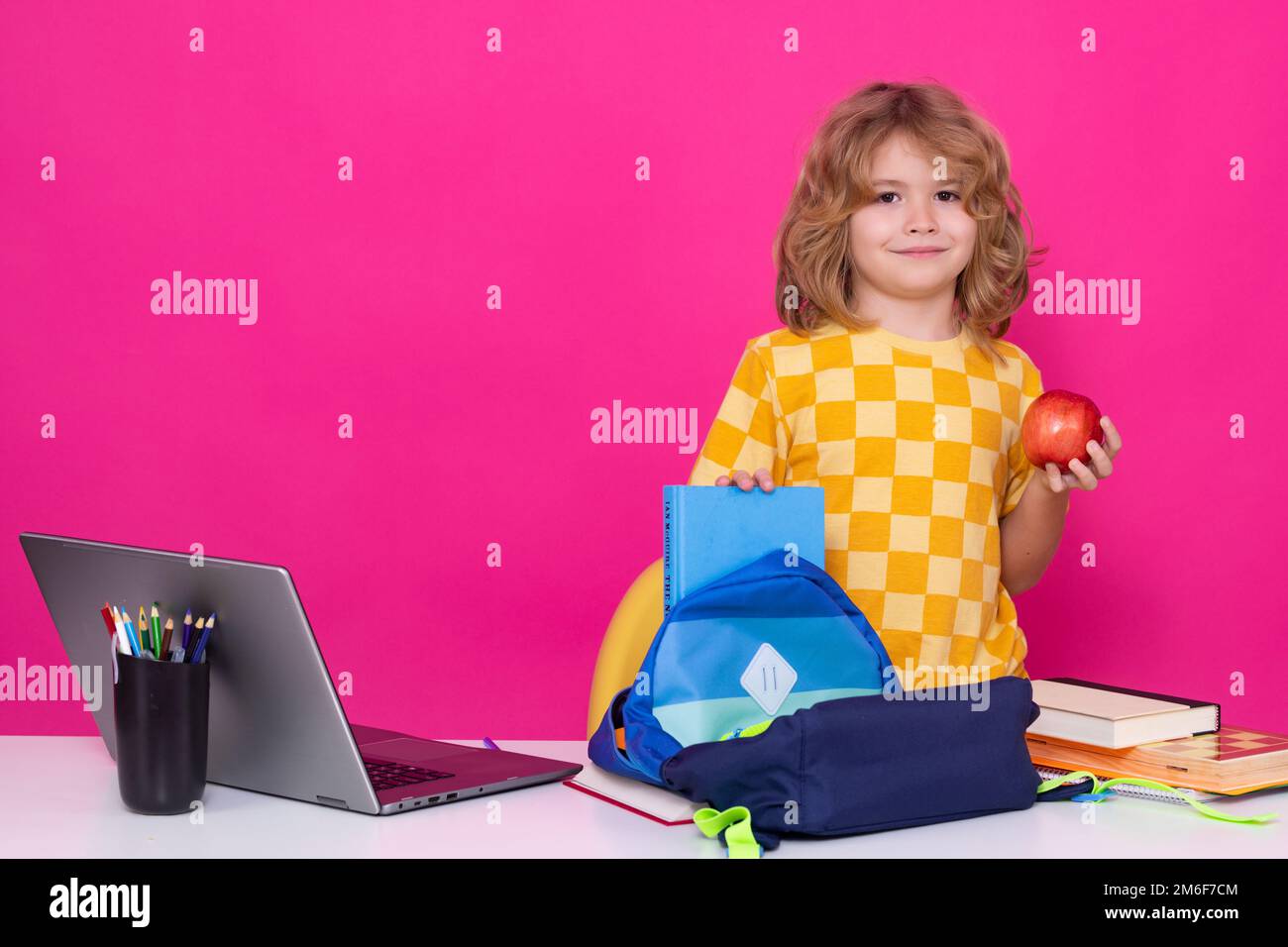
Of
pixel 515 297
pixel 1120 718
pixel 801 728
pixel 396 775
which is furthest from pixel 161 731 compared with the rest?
pixel 515 297

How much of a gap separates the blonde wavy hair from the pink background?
0.72 metres

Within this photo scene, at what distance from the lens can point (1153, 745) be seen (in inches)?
56.0

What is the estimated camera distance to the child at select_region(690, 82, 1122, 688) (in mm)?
1915

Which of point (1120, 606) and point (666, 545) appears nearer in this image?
point (666, 545)

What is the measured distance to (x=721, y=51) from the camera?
2.81 meters

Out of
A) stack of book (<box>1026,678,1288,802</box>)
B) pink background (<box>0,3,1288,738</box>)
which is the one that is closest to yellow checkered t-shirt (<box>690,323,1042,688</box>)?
stack of book (<box>1026,678,1288,802</box>)

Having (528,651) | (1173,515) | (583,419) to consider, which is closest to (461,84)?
(583,419)

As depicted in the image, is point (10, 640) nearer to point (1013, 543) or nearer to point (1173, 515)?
point (1013, 543)

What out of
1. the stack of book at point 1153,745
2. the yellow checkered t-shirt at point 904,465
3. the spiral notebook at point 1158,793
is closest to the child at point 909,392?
the yellow checkered t-shirt at point 904,465

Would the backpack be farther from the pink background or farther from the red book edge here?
the pink background

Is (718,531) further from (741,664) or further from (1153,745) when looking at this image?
(1153,745)

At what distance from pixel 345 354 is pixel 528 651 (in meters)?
0.79

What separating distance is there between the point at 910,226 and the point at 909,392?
9.9 inches

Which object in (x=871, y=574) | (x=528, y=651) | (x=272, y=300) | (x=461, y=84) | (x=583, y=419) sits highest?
(x=461, y=84)
